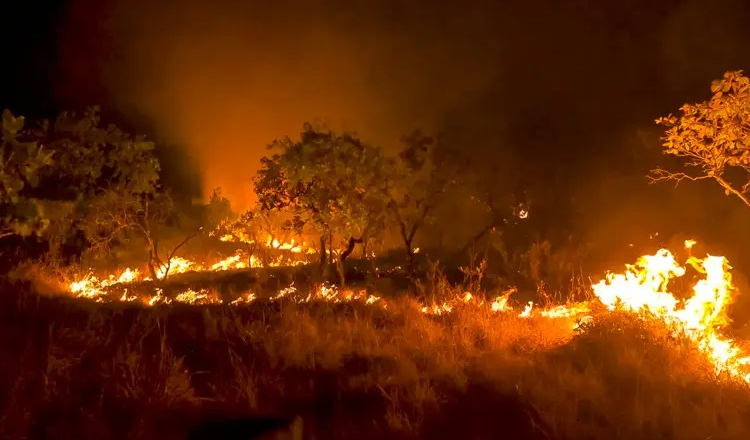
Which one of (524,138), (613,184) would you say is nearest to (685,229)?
(613,184)

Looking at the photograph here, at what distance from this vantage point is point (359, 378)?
260 inches

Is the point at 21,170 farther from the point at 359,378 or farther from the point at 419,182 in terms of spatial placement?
the point at 419,182

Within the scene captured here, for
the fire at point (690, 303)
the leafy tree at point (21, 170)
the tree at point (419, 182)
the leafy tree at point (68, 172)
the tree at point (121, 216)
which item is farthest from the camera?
the tree at point (419, 182)

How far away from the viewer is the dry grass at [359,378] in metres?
5.48

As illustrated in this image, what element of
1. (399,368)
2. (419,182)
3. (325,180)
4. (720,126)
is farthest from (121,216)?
(720,126)

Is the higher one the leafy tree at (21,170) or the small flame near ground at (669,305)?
the leafy tree at (21,170)

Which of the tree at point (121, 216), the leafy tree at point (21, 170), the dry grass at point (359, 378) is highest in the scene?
the tree at point (121, 216)

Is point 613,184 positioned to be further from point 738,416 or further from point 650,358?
point 738,416

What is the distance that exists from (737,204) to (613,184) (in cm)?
324

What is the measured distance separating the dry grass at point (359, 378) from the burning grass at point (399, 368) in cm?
2

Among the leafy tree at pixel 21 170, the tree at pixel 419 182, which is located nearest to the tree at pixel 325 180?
the tree at pixel 419 182

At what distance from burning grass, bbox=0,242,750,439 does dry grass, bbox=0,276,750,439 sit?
0.02 meters

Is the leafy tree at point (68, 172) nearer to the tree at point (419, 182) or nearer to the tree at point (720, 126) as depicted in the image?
the tree at point (419, 182)

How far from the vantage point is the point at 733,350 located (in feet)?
25.6
